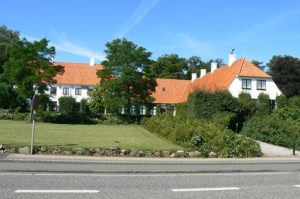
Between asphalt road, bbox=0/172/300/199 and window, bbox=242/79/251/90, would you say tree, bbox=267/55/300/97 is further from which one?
asphalt road, bbox=0/172/300/199

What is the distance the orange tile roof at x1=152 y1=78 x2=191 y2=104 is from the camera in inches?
3029

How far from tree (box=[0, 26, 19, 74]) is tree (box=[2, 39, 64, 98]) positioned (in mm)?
13296

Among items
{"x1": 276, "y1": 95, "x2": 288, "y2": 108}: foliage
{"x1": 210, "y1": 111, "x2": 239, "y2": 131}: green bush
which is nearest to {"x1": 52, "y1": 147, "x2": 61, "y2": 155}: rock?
{"x1": 210, "y1": 111, "x2": 239, "y2": 131}: green bush

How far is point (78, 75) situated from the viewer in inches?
3118

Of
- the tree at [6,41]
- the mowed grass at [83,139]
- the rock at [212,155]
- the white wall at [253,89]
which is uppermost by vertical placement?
the tree at [6,41]

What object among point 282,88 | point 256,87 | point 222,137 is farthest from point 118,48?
point 222,137

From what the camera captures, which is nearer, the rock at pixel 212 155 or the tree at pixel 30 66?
the rock at pixel 212 155

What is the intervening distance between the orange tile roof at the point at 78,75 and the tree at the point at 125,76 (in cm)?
1908

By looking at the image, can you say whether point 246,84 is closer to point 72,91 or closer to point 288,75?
point 288,75

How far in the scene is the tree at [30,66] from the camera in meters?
51.0

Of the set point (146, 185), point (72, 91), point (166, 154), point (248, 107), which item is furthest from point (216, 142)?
point (72, 91)

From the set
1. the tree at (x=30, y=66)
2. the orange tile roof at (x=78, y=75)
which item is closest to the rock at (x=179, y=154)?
the tree at (x=30, y=66)

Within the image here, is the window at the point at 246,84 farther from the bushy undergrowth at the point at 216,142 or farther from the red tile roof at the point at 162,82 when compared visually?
the bushy undergrowth at the point at 216,142

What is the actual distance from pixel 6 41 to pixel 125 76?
23.4 metres
